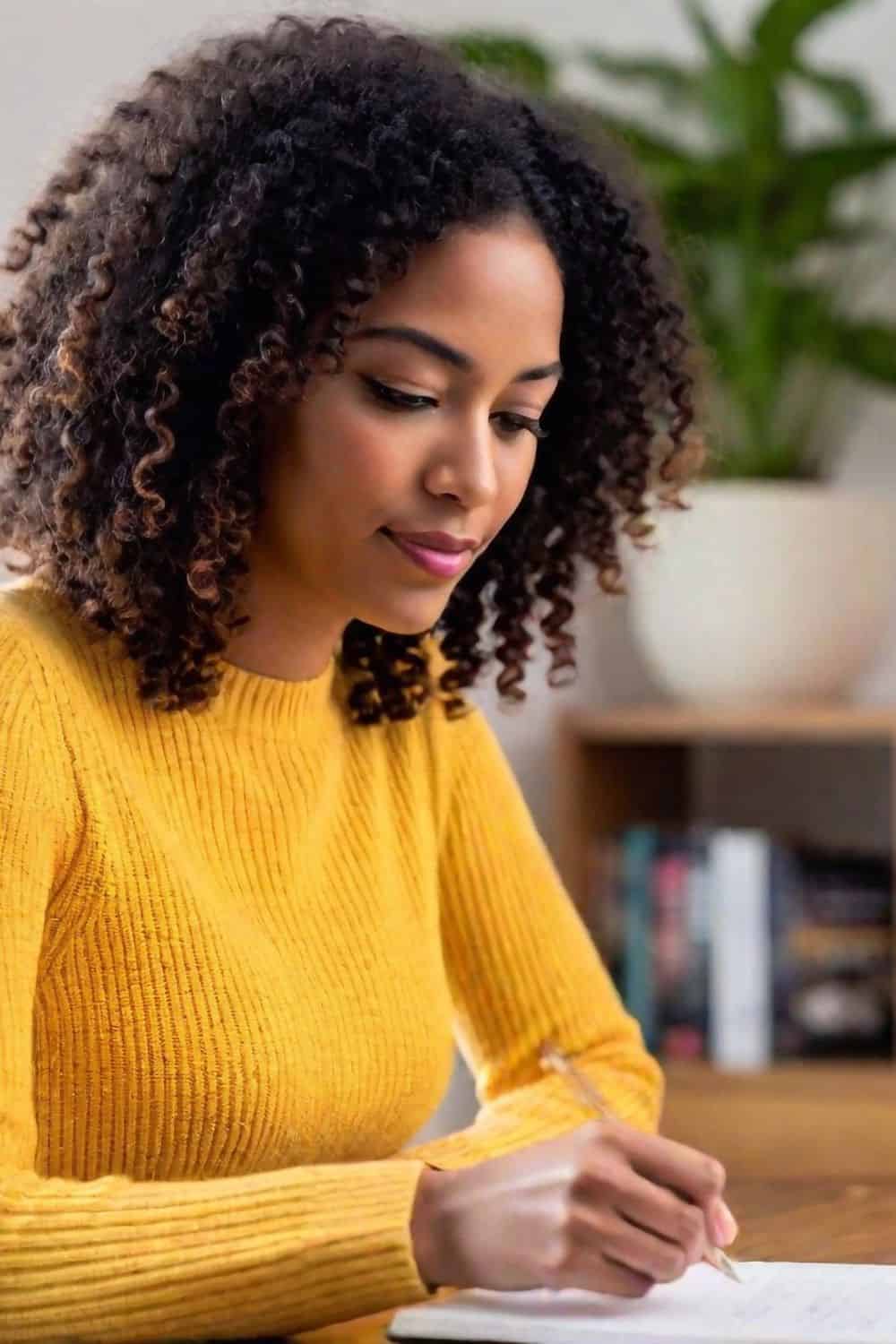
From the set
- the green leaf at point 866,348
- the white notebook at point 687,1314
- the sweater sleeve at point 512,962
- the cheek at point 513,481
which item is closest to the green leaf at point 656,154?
the green leaf at point 866,348

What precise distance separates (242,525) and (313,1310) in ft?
1.28

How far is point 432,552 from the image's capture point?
1.01 metres

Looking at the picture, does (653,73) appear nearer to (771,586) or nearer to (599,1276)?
(771,586)

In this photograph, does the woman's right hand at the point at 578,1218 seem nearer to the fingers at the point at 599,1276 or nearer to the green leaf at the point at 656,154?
the fingers at the point at 599,1276

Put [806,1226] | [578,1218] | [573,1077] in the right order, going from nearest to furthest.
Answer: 1. [578,1218]
2. [806,1226]
3. [573,1077]

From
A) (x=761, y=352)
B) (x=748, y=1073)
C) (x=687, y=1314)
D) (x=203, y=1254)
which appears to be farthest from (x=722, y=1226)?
(x=761, y=352)

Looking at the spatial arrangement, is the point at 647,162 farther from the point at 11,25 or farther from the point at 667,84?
the point at 11,25

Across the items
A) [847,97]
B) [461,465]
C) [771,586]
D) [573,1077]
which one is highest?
[847,97]

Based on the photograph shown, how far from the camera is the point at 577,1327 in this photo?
80 cm

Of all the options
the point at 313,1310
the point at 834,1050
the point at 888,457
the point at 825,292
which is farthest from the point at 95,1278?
the point at 888,457

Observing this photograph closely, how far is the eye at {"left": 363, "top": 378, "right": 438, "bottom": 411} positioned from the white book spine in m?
1.41

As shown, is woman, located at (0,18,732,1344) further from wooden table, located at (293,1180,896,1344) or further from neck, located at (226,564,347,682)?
wooden table, located at (293,1180,896,1344)

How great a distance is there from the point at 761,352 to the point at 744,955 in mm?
707

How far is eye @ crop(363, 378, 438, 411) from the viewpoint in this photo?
0.98 metres
